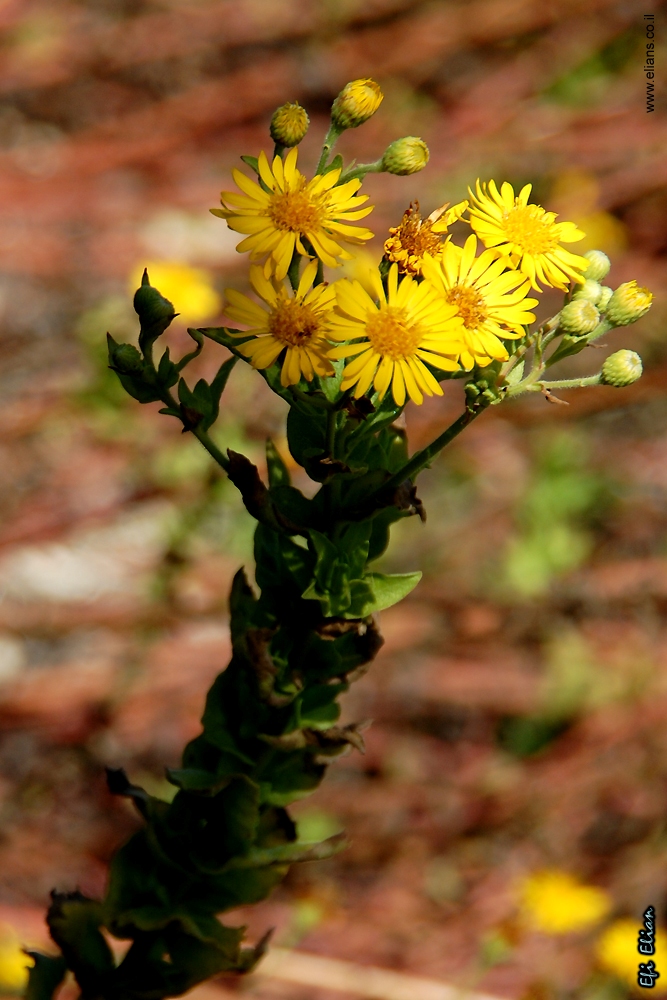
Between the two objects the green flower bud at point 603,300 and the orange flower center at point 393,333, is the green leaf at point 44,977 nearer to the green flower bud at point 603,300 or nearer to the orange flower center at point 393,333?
the orange flower center at point 393,333

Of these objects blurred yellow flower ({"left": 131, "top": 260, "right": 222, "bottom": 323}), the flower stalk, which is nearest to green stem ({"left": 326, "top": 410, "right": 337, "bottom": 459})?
the flower stalk

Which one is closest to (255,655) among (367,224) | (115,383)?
(115,383)

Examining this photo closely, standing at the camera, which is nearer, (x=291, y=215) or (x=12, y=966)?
(x=291, y=215)

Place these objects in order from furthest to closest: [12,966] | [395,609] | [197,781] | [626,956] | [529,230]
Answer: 1. [395,609]
2. [626,956]
3. [12,966]
4. [197,781]
5. [529,230]

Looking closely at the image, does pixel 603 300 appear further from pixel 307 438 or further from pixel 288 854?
pixel 288 854

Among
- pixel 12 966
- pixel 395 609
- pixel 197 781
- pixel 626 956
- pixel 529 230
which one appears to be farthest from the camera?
pixel 395 609

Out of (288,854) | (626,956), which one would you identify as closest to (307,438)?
(288,854)
